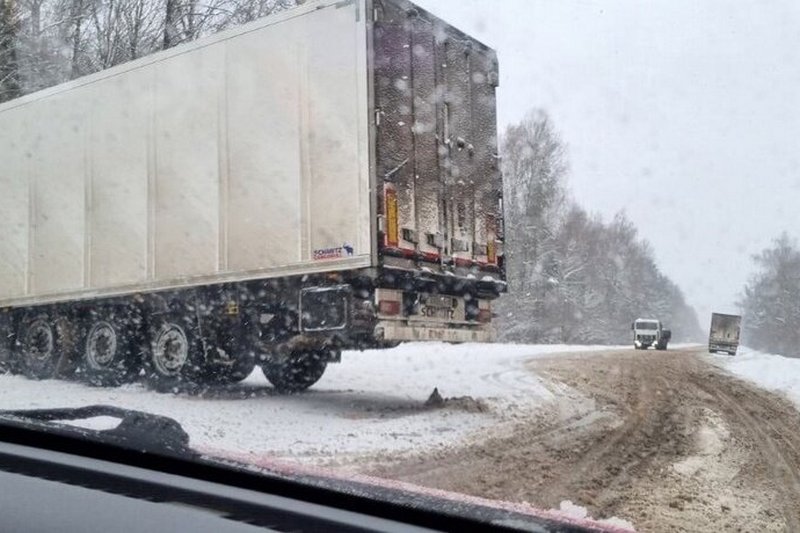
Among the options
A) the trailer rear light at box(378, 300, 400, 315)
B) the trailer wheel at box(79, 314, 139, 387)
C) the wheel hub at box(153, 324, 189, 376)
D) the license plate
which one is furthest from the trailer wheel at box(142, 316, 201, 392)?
the license plate

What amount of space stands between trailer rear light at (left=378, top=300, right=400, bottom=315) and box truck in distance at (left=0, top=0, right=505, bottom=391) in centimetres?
2

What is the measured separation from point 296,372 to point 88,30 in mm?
11345

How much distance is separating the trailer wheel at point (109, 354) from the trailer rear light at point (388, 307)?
12.5 ft

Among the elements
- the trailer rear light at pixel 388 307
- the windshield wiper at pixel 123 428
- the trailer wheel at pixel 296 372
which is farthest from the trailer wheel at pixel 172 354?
the windshield wiper at pixel 123 428

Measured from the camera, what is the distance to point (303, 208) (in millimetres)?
7742

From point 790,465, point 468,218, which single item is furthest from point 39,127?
point 790,465

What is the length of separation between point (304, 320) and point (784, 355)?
23370 mm

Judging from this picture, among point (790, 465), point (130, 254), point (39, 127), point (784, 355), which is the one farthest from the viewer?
point (784, 355)

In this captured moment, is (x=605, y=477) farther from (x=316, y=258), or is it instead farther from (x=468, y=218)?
(x=468, y=218)

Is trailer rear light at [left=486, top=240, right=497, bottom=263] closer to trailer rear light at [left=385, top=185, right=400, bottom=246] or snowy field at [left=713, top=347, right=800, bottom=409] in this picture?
trailer rear light at [left=385, top=185, right=400, bottom=246]

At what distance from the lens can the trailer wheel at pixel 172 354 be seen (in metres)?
9.01

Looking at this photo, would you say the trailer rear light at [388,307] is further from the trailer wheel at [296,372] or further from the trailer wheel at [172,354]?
the trailer wheel at [172,354]

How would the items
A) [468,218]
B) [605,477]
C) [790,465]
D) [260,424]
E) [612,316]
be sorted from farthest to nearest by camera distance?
[612,316] → [468,218] → [260,424] → [790,465] → [605,477]

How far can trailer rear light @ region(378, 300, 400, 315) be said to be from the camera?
24.9 feet
